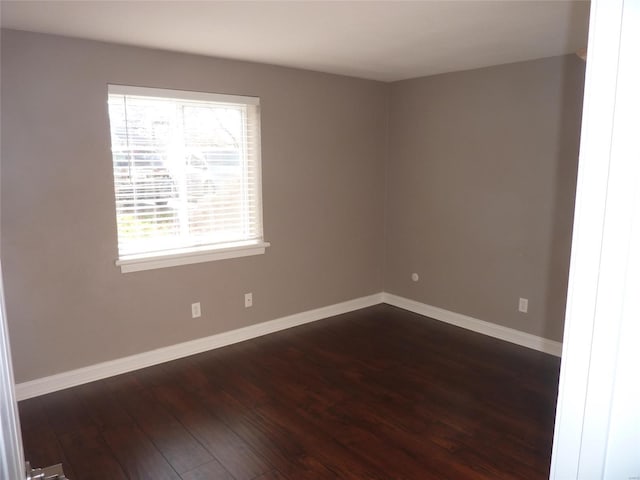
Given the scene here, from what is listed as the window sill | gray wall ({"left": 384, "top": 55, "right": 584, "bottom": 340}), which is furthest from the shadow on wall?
the window sill

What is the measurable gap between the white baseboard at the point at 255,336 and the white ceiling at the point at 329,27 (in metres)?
2.26

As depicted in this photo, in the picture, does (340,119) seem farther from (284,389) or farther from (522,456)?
(522,456)

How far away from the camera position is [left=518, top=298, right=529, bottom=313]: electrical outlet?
3846 millimetres

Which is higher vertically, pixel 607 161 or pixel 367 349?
pixel 607 161

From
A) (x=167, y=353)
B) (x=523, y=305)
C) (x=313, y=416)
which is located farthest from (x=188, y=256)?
(x=523, y=305)

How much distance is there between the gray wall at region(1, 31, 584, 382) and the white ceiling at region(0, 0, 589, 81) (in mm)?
278

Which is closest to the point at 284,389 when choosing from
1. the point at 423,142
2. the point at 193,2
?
the point at 193,2

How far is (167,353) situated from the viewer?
3.57 m

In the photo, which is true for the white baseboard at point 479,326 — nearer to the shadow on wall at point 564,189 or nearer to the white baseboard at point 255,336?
the white baseboard at point 255,336

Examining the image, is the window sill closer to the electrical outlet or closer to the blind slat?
the blind slat

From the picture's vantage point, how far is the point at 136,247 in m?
3.42

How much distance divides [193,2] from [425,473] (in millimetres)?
2651

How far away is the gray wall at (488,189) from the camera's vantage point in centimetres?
356

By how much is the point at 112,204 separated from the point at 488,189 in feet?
10.1
